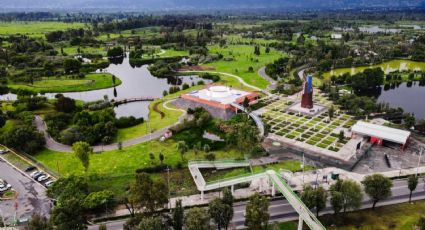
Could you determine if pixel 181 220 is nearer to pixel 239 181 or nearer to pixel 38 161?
pixel 239 181

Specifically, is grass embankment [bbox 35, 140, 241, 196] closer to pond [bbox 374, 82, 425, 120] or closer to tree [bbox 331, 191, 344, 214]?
tree [bbox 331, 191, 344, 214]

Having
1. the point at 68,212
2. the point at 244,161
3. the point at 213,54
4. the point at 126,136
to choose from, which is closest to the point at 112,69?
the point at 213,54

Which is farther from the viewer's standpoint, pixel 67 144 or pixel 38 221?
pixel 67 144

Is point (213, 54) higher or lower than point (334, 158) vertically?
higher

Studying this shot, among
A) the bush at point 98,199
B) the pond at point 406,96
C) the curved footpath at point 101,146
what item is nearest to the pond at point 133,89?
the curved footpath at point 101,146

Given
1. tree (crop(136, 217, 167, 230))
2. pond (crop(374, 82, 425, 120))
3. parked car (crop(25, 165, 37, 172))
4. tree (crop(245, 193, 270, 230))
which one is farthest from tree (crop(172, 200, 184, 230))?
pond (crop(374, 82, 425, 120))

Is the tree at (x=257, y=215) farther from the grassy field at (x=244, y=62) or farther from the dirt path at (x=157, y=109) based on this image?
the grassy field at (x=244, y=62)

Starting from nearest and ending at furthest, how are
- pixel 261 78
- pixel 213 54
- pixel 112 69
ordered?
pixel 261 78
pixel 112 69
pixel 213 54
